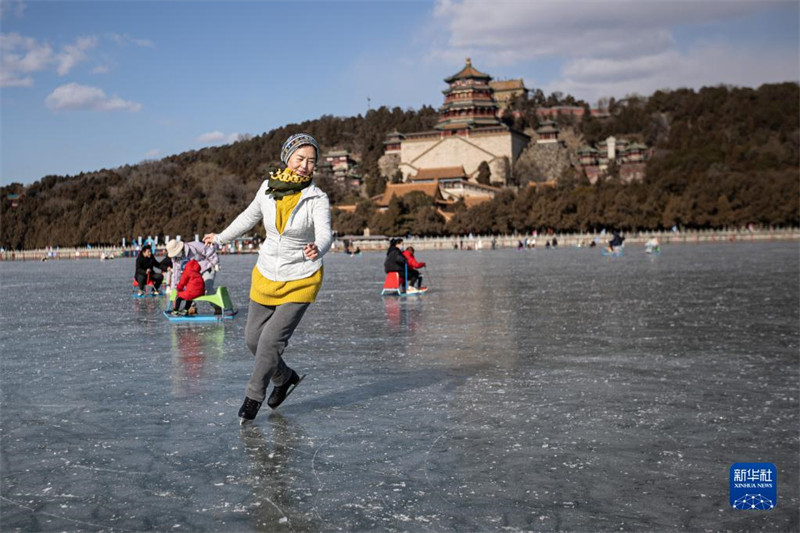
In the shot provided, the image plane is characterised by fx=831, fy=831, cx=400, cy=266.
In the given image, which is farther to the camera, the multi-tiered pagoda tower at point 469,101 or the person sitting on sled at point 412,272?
the multi-tiered pagoda tower at point 469,101

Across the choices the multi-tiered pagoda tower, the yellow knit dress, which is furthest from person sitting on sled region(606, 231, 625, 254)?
the multi-tiered pagoda tower

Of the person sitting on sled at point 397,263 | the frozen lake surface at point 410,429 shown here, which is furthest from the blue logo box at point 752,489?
the person sitting on sled at point 397,263

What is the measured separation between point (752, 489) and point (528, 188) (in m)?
70.3

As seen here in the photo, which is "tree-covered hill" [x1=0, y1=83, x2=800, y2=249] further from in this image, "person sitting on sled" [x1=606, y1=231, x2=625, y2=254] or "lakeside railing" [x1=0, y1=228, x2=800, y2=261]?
"person sitting on sled" [x1=606, y1=231, x2=625, y2=254]

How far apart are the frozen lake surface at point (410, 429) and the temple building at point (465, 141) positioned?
260ft

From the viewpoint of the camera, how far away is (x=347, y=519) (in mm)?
3133

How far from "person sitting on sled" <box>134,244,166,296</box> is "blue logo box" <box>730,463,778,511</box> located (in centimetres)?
1340

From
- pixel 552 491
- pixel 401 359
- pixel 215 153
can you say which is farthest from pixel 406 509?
pixel 215 153

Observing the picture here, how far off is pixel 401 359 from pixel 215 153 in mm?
139567

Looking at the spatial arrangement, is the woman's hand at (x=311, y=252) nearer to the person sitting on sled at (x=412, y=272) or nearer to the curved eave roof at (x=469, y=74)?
the person sitting on sled at (x=412, y=272)

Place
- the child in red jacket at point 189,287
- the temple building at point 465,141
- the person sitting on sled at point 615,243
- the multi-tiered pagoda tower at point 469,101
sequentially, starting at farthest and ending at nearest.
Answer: the multi-tiered pagoda tower at point 469,101, the temple building at point 465,141, the person sitting on sled at point 615,243, the child in red jacket at point 189,287

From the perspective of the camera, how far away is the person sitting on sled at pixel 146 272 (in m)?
15.7

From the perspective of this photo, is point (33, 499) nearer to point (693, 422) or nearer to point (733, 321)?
point (693, 422)

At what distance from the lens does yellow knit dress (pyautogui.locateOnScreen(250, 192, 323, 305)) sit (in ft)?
15.5
